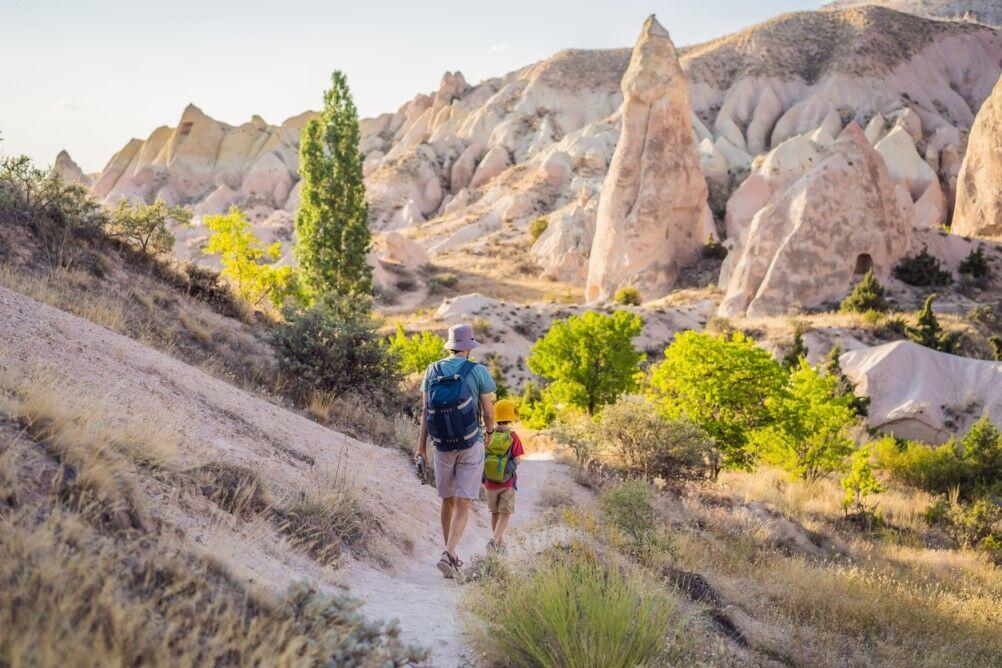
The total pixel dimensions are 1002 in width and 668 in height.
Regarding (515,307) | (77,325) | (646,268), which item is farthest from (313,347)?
(646,268)

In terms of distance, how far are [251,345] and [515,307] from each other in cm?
1951

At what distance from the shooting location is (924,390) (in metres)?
19.3

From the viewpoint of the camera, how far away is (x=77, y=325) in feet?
21.0

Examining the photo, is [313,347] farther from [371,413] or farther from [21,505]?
[21,505]

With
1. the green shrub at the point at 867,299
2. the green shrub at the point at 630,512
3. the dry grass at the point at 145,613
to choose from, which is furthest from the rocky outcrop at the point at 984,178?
the dry grass at the point at 145,613

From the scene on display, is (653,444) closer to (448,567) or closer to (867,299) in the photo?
(448,567)

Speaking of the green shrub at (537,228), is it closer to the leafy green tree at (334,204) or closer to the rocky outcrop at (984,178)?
the leafy green tree at (334,204)

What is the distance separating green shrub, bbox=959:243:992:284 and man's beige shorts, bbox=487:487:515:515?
3147 cm

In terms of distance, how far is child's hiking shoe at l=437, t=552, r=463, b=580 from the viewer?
5273 mm

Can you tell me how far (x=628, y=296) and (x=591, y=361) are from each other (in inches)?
638

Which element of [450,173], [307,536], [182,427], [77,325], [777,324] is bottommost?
[777,324]

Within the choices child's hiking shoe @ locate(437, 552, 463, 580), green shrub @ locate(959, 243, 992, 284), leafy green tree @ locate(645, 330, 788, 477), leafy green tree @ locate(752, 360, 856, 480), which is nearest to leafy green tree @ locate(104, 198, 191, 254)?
child's hiking shoe @ locate(437, 552, 463, 580)

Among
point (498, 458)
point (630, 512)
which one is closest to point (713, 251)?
point (630, 512)

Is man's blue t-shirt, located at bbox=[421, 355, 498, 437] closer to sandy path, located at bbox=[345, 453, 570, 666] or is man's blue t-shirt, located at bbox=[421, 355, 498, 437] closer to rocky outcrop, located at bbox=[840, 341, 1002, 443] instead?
sandy path, located at bbox=[345, 453, 570, 666]
